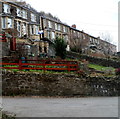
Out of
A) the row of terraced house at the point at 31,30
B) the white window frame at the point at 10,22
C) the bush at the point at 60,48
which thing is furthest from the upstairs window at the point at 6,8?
the bush at the point at 60,48

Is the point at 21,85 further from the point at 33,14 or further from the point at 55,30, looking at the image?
the point at 55,30

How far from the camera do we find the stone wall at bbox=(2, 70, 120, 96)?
14062 mm

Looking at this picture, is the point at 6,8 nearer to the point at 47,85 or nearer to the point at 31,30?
the point at 31,30

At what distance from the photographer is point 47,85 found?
14367 mm

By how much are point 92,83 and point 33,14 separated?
25.9 meters

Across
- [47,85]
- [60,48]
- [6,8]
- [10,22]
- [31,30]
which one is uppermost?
[6,8]

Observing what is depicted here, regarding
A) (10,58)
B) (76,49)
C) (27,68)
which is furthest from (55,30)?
(27,68)

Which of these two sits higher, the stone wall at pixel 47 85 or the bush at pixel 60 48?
the bush at pixel 60 48

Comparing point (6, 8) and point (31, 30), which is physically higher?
point (6, 8)

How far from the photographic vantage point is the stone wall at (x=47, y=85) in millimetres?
14062

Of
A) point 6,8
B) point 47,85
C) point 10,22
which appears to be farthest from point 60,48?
point 47,85

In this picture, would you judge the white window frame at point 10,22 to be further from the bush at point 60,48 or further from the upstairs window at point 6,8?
the bush at point 60,48

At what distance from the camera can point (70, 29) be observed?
48.0m

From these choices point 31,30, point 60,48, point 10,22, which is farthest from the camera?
point 31,30
